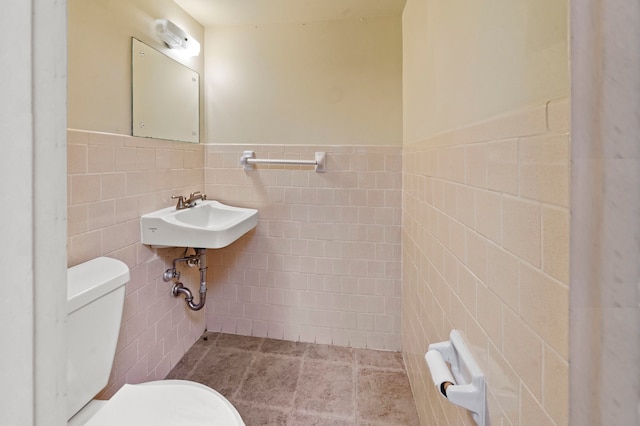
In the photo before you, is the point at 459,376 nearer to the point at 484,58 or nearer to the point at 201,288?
the point at 484,58

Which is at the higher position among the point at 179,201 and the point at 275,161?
the point at 275,161

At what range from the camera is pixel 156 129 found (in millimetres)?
1648

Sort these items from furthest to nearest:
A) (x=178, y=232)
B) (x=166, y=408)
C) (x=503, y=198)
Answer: (x=178, y=232) < (x=166, y=408) < (x=503, y=198)

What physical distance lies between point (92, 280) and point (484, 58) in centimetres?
143

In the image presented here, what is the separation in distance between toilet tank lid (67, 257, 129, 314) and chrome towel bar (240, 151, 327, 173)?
3.43ft

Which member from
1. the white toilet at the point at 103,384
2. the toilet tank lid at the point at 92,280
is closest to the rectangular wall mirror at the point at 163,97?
the toilet tank lid at the point at 92,280

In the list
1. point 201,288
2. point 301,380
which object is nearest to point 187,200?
point 201,288

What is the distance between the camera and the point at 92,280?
1058 mm

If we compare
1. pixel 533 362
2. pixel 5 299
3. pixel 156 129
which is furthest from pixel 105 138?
pixel 533 362

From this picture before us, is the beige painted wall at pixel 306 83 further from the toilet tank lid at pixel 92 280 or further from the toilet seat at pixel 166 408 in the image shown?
the toilet seat at pixel 166 408

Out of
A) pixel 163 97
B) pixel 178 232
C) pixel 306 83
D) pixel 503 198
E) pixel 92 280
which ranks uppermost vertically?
pixel 306 83

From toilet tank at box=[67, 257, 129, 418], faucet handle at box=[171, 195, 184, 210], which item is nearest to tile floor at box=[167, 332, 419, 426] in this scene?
toilet tank at box=[67, 257, 129, 418]

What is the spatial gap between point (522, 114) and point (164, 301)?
74.2 inches

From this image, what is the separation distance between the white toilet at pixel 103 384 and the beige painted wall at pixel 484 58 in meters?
1.19
